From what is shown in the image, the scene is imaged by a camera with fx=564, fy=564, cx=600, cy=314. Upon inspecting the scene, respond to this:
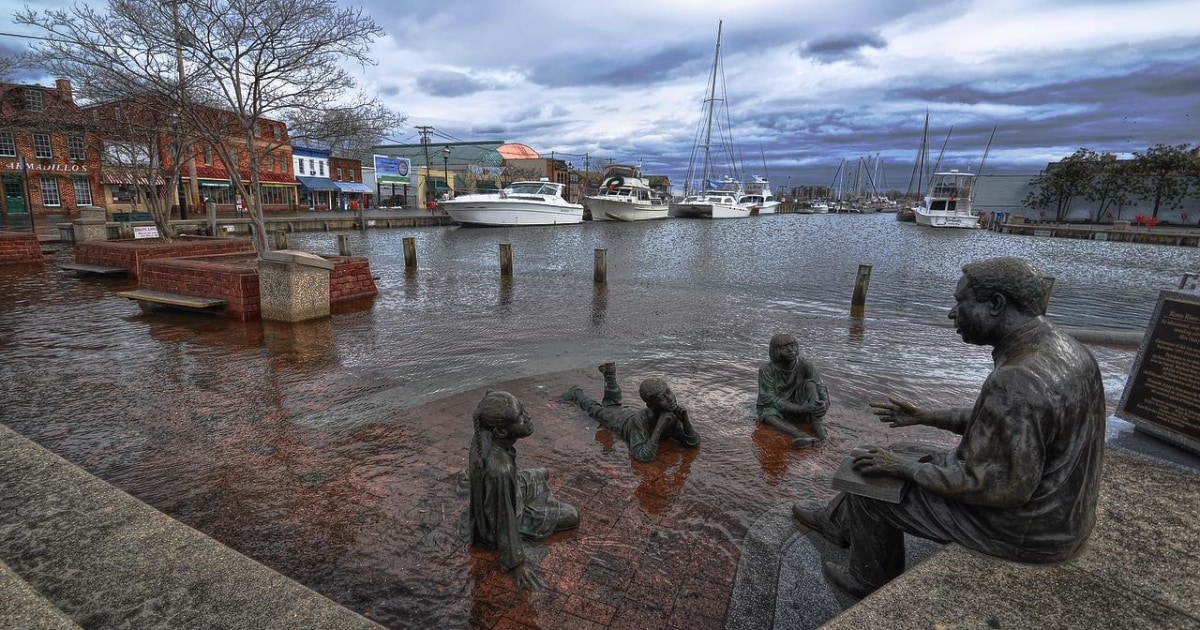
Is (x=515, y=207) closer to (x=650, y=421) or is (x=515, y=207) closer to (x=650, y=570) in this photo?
(x=650, y=421)

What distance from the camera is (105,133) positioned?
1541cm

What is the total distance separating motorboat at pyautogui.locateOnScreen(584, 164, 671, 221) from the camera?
5175 centimetres

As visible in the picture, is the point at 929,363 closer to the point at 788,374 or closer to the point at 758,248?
the point at 788,374

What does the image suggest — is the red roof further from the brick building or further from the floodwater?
the floodwater

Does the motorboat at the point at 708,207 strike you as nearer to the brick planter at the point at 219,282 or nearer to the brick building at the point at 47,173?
the brick building at the point at 47,173

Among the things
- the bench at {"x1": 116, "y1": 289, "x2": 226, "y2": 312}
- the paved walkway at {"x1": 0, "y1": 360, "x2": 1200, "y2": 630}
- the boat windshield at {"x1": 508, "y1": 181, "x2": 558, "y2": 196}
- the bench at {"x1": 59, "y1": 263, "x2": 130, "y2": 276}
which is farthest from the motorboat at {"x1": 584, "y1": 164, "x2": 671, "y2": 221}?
the paved walkway at {"x1": 0, "y1": 360, "x2": 1200, "y2": 630}

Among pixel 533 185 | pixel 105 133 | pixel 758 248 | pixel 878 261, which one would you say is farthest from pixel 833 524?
pixel 533 185

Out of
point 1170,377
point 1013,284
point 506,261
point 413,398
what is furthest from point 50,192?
point 1170,377

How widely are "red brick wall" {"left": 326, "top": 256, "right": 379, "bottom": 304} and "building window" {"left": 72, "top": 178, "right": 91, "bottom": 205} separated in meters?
34.3

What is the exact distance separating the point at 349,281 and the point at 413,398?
650cm

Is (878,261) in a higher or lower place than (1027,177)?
lower

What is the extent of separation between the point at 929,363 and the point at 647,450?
5.97 metres

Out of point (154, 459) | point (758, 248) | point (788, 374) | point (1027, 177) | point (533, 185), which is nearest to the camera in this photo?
point (154, 459)

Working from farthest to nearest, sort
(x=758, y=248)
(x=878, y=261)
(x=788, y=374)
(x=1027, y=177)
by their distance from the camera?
(x=1027, y=177), (x=758, y=248), (x=878, y=261), (x=788, y=374)
